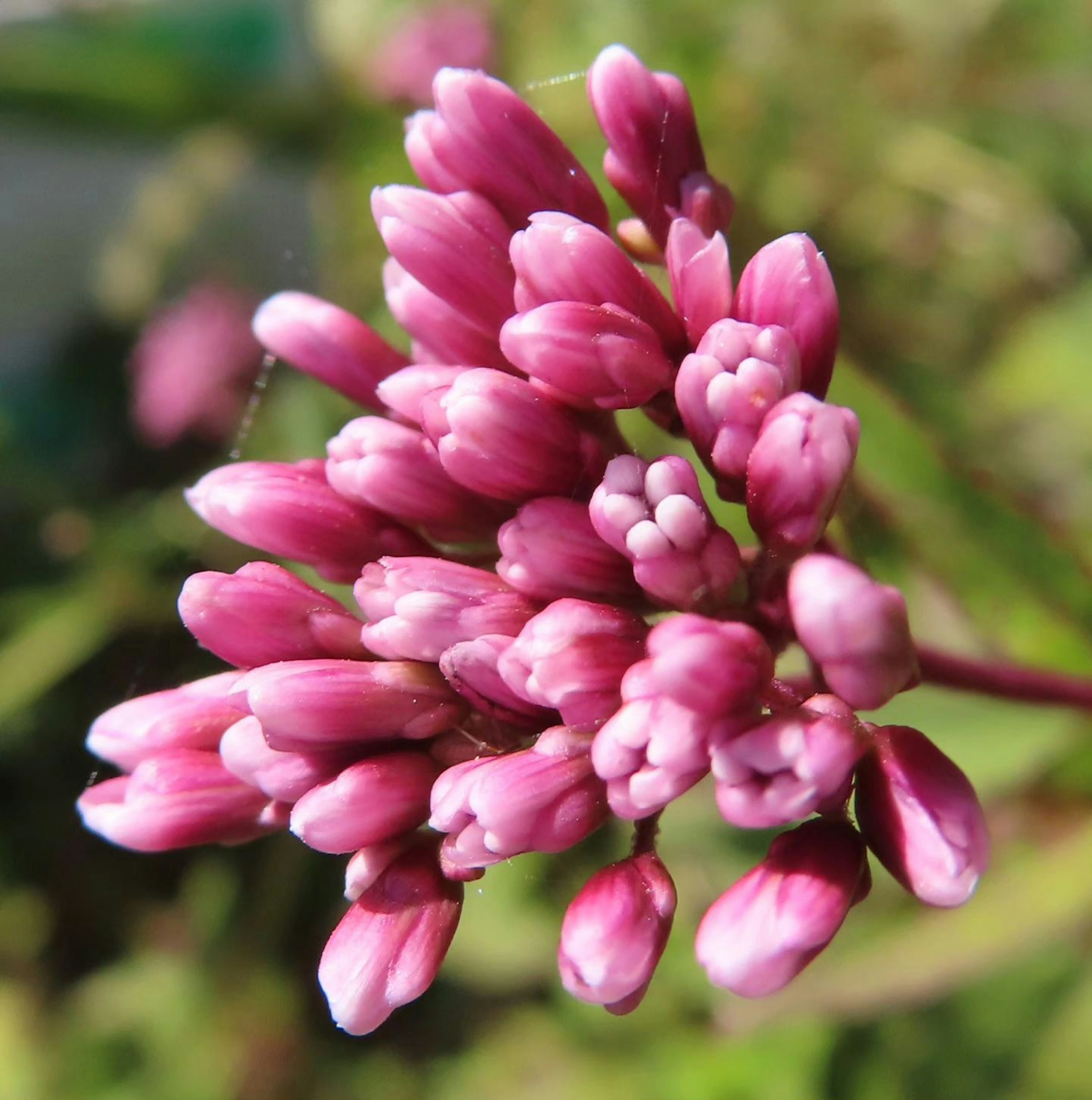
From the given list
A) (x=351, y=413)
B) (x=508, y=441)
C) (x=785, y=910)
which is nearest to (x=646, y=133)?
(x=508, y=441)

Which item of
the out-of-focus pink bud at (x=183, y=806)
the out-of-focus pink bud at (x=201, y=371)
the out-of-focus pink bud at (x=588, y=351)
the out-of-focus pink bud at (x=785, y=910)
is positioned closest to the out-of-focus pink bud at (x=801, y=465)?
the out-of-focus pink bud at (x=588, y=351)

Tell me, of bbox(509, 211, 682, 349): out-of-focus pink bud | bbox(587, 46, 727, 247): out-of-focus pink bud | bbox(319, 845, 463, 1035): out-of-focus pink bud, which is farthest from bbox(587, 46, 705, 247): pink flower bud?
bbox(319, 845, 463, 1035): out-of-focus pink bud

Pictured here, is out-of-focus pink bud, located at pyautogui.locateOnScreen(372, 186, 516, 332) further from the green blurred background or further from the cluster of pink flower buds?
the green blurred background

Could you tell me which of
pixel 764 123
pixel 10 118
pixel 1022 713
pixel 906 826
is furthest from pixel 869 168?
pixel 10 118

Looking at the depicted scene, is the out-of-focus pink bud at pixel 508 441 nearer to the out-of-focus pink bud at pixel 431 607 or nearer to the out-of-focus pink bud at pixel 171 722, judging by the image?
the out-of-focus pink bud at pixel 431 607

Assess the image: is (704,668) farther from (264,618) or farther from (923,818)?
(264,618)
